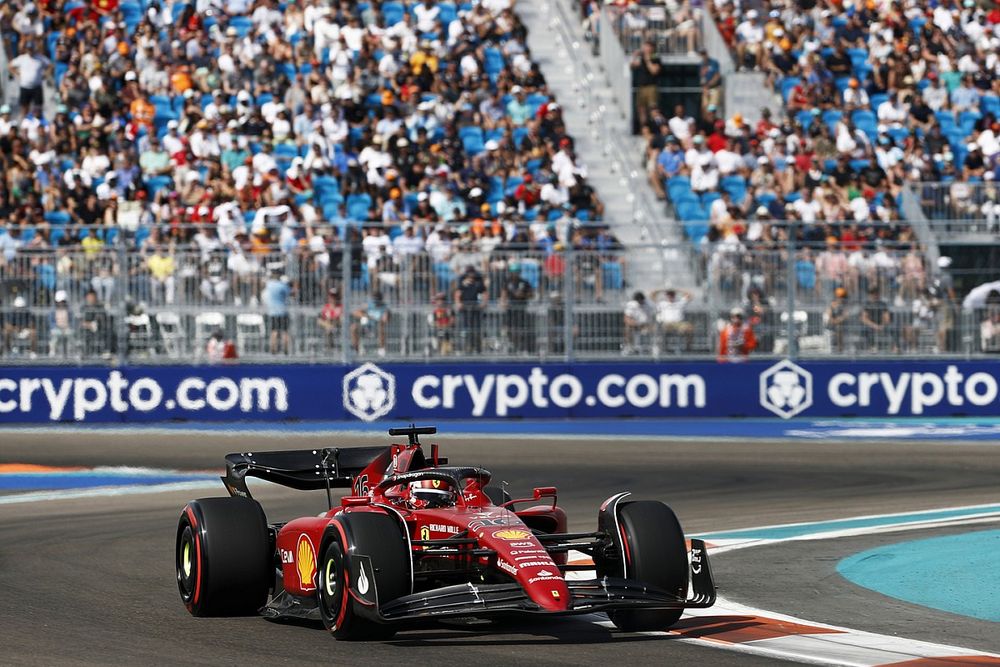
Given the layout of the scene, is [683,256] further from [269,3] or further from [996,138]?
[269,3]

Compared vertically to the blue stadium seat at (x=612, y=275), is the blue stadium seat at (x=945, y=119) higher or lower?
higher

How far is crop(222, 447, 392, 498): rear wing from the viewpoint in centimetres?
1075

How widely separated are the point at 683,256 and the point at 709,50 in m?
8.81

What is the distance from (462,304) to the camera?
23.1 meters

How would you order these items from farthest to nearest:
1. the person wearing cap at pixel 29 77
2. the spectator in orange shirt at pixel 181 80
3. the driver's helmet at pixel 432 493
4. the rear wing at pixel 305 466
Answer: the person wearing cap at pixel 29 77 → the spectator in orange shirt at pixel 181 80 → the rear wing at pixel 305 466 → the driver's helmet at pixel 432 493

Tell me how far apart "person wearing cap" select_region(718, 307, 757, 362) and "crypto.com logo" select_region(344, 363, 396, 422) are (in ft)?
14.3

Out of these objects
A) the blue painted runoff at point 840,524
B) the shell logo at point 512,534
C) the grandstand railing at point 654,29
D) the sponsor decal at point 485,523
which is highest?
the grandstand railing at point 654,29

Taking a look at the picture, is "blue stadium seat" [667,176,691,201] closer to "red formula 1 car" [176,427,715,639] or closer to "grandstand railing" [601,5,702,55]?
"grandstand railing" [601,5,702,55]

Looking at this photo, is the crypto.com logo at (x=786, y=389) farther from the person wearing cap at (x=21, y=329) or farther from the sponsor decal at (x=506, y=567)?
the sponsor decal at (x=506, y=567)

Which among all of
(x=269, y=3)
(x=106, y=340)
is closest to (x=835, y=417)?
(x=106, y=340)

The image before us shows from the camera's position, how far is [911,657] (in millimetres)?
8398

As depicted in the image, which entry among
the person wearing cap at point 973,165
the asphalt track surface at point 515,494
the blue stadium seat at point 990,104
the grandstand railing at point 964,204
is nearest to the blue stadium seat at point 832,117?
the person wearing cap at point 973,165

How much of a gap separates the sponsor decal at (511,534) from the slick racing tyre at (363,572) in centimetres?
46

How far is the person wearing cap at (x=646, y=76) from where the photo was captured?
30594 mm
